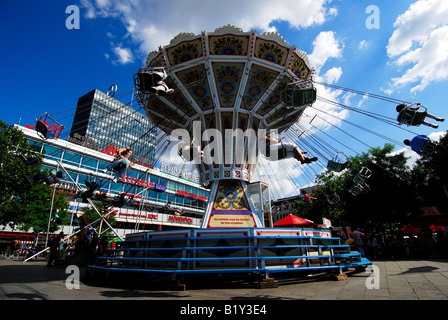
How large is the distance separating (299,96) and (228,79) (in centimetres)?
447

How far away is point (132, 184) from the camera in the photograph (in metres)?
33.2

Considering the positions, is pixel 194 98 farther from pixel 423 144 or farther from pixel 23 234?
pixel 23 234

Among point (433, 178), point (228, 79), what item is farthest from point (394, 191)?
point (228, 79)

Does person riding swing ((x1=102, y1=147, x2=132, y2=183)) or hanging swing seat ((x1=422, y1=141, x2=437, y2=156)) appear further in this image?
person riding swing ((x1=102, y1=147, x2=132, y2=183))

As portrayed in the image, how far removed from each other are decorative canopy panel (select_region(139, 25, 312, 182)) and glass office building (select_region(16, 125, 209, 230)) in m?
13.0

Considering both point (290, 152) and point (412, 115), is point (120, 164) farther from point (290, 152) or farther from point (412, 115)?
point (412, 115)

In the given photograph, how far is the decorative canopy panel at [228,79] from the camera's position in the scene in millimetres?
11391

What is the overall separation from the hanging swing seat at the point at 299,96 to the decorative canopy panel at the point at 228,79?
987 millimetres

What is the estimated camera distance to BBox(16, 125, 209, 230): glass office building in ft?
106

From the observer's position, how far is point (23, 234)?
30750 millimetres

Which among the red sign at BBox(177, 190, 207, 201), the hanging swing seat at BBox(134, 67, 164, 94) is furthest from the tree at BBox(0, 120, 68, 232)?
the red sign at BBox(177, 190, 207, 201)
